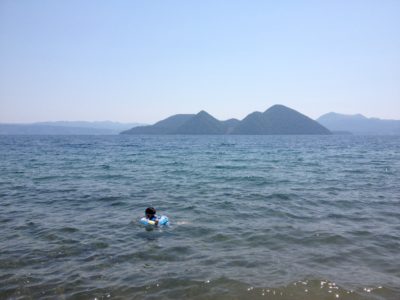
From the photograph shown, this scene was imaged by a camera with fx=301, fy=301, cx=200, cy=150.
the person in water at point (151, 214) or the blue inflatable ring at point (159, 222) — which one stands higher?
the person in water at point (151, 214)

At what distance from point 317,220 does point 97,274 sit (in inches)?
350

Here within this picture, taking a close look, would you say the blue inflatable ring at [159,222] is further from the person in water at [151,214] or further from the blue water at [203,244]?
the blue water at [203,244]

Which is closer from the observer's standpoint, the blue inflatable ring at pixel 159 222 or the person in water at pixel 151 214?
the blue inflatable ring at pixel 159 222

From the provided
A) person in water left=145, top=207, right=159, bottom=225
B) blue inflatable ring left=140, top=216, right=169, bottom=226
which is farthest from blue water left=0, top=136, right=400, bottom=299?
person in water left=145, top=207, right=159, bottom=225

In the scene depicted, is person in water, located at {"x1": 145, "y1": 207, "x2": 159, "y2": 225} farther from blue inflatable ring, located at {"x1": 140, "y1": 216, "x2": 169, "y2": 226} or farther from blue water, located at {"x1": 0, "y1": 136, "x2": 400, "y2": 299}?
blue water, located at {"x1": 0, "y1": 136, "x2": 400, "y2": 299}

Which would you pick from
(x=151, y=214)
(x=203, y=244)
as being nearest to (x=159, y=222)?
(x=151, y=214)

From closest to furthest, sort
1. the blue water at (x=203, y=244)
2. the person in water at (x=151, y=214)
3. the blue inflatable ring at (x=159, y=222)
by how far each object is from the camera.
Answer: the blue water at (x=203, y=244) < the blue inflatable ring at (x=159, y=222) < the person in water at (x=151, y=214)

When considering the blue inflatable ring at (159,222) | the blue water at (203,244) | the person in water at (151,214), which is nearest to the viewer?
the blue water at (203,244)

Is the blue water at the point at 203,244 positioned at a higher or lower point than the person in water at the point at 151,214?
lower

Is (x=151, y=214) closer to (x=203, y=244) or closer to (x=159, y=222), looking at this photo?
(x=159, y=222)

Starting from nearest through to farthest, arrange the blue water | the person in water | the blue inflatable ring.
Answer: the blue water → the blue inflatable ring → the person in water

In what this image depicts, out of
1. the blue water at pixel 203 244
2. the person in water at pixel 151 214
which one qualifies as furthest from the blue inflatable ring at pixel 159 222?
the blue water at pixel 203 244

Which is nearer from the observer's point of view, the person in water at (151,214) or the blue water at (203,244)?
the blue water at (203,244)

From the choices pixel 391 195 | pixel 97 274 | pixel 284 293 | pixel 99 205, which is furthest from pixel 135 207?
pixel 391 195
